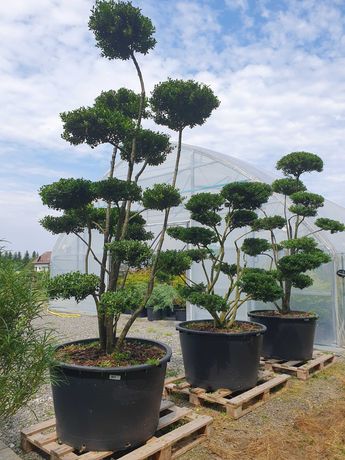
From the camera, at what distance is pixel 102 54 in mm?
2865

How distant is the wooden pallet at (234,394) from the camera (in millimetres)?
2957

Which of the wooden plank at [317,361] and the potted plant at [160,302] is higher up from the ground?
the potted plant at [160,302]

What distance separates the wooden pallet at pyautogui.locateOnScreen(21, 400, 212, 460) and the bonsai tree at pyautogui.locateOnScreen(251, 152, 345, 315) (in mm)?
2092

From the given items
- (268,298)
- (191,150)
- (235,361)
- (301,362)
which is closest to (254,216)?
(268,298)

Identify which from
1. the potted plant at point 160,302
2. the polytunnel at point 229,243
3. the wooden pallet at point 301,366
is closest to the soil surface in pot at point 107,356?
the polytunnel at point 229,243

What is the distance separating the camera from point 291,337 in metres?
4.29

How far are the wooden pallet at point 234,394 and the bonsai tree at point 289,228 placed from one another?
3.89ft

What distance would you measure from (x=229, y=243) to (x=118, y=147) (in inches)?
149

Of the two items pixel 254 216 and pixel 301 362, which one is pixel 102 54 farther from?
pixel 301 362

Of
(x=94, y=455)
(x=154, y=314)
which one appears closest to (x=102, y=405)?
(x=94, y=455)

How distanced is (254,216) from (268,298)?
0.85 metres

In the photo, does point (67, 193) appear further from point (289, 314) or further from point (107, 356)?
point (289, 314)

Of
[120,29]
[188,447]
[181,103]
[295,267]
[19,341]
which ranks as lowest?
[188,447]

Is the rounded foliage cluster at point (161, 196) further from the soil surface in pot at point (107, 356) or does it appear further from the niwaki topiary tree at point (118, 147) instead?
the soil surface in pot at point (107, 356)
